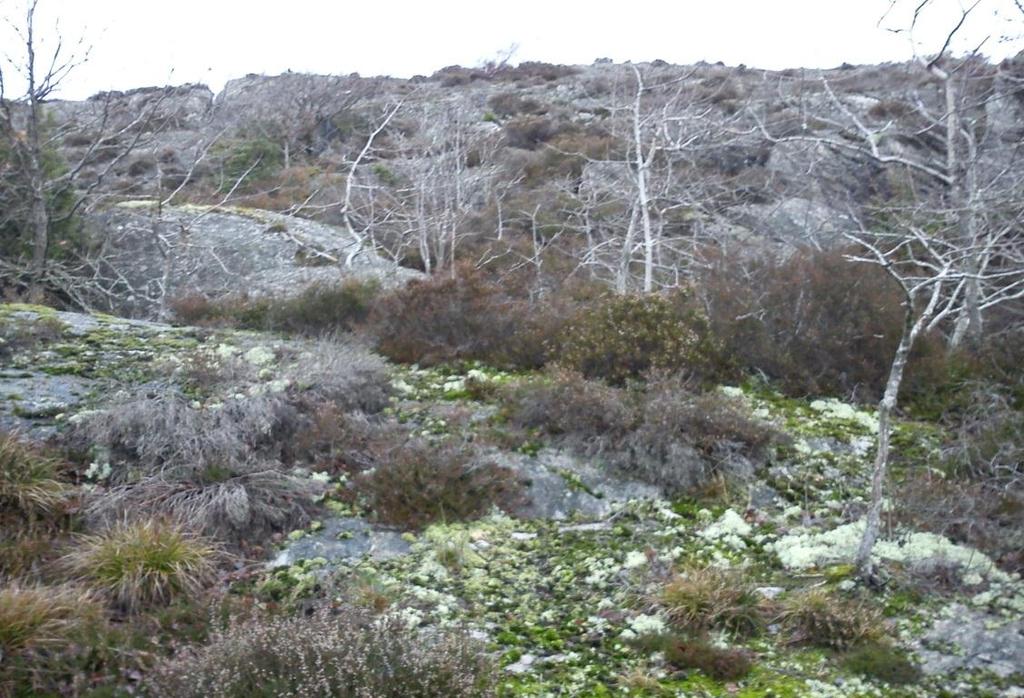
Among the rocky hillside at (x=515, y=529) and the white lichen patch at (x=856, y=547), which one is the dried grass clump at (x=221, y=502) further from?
the white lichen patch at (x=856, y=547)

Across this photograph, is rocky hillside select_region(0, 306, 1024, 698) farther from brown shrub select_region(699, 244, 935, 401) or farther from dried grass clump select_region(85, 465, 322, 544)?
brown shrub select_region(699, 244, 935, 401)

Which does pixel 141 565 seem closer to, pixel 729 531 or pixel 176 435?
pixel 176 435

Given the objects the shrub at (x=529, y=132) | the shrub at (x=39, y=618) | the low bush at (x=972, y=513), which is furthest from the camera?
the shrub at (x=529, y=132)

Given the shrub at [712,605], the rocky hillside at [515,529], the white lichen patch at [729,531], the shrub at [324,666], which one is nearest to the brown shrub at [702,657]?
the rocky hillside at [515,529]

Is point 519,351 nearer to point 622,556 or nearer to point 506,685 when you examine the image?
point 622,556

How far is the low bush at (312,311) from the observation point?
11.9 m

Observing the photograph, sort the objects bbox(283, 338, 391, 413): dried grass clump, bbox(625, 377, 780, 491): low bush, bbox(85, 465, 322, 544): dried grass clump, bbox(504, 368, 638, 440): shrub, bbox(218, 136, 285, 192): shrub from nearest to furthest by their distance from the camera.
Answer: bbox(85, 465, 322, 544): dried grass clump → bbox(625, 377, 780, 491): low bush → bbox(504, 368, 638, 440): shrub → bbox(283, 338, 391, 413): dried grass clump → bbox(218, 136, 285, 192): shrub

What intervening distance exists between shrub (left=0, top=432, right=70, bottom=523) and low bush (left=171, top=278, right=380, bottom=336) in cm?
486

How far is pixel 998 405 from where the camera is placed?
8359 mm

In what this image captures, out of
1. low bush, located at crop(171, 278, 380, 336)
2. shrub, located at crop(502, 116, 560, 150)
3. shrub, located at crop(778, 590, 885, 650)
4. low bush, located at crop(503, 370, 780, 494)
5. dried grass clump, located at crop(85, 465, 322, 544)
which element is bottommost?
shrub, located at crop(778, 590, 885, 650)

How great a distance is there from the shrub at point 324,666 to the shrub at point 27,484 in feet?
7.29

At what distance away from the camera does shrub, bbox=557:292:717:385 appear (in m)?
9.42

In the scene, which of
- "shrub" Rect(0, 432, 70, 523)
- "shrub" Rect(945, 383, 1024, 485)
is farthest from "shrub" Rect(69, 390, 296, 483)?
"shrub" Rect(945, 383, 1024, 485)

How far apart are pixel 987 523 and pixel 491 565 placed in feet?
10.9
